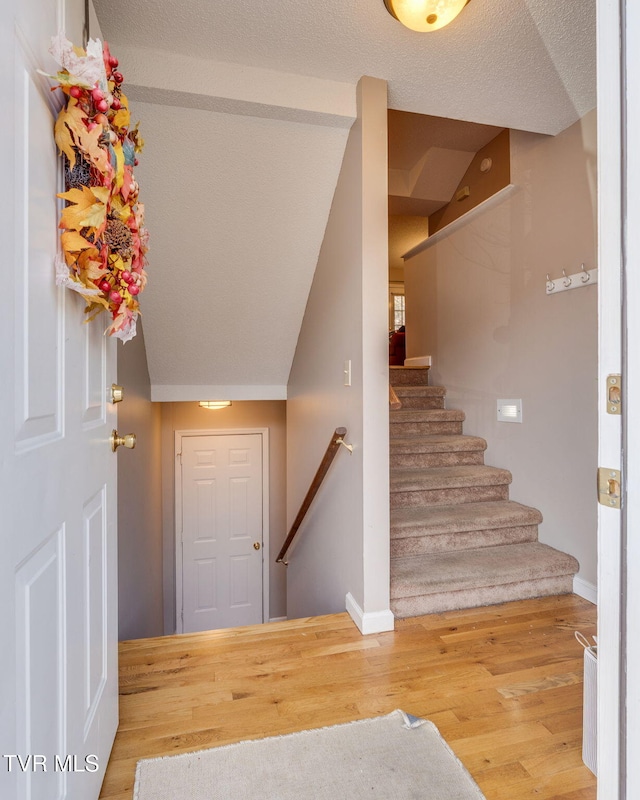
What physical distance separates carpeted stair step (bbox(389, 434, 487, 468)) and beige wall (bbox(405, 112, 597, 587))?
0.11m

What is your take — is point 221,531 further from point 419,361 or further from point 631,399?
point 631,399

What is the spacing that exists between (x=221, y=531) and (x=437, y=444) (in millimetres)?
2463

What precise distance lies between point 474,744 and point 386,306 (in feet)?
5.49

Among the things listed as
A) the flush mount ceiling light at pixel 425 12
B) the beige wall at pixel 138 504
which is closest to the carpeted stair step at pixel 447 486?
the beige wall at pixel 138 504

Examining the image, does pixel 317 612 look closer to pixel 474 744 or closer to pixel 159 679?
pixel 159 679

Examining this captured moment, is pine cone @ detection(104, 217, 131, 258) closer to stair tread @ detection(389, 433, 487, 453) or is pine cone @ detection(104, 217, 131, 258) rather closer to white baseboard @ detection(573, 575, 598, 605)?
stair tread @ detection(389, 433, 487, 453)

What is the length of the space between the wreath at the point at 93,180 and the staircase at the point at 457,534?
6.20 feet

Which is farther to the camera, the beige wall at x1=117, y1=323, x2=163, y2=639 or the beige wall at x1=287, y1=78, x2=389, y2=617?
the beige wall at x1=117, y1=323, x2=163, y2=639

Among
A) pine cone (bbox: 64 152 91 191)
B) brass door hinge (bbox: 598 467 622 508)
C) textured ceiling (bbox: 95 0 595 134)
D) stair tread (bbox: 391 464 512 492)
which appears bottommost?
stair tread (bbox: 391 464 512 492)

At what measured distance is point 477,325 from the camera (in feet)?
11.5

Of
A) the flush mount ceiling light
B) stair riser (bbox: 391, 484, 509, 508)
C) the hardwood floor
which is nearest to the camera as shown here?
the hardwood floor

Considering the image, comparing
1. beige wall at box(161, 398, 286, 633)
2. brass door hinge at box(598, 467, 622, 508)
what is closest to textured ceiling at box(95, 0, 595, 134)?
brass door hinge at box(598, 467, 622, 508)

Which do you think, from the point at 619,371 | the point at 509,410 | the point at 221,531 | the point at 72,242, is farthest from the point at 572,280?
the point at 221,531

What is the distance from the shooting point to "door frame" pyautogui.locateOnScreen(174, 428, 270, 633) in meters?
4.41
